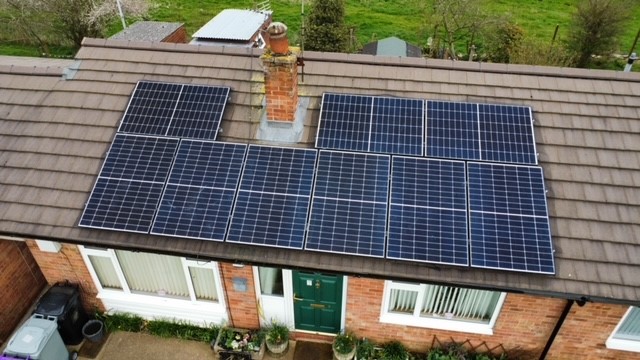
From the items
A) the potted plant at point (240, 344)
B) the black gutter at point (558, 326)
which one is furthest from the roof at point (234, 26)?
the black gutter at point (558, 326)

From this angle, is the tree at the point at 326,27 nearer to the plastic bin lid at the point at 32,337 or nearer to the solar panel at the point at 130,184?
the solar panel at the point at 130,184

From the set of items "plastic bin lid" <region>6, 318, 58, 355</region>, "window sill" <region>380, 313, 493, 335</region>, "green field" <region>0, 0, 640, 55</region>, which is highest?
"plastic bin lid" <region>6, 318, 58, 355</region>

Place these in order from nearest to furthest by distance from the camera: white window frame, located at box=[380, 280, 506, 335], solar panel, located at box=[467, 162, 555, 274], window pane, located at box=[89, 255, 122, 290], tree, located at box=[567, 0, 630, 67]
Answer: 1. solar panel, located at box=[467, 162, 555, 274]
2. white window frame, located at box=[380, 280, 506, 335]
3. window pane, located at box=[89, 255, 122, 290]
4. tree, located at box=[567, 0, 630, 67]

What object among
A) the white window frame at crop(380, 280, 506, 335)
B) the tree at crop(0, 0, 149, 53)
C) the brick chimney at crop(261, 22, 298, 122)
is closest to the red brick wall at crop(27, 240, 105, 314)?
the brick chimney at crop(261, 22, 298, 122)

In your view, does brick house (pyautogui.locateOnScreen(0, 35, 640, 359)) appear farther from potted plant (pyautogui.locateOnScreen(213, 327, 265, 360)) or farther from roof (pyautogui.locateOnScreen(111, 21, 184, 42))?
roof (pyautogui.locateOnScreen(111, 21, 184, 42))

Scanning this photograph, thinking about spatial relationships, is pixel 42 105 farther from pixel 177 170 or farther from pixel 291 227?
pixel 291 227

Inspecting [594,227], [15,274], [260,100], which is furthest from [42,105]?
[594,227]

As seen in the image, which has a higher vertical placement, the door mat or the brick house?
the brick house

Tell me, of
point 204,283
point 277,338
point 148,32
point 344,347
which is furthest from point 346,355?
point 148,32
